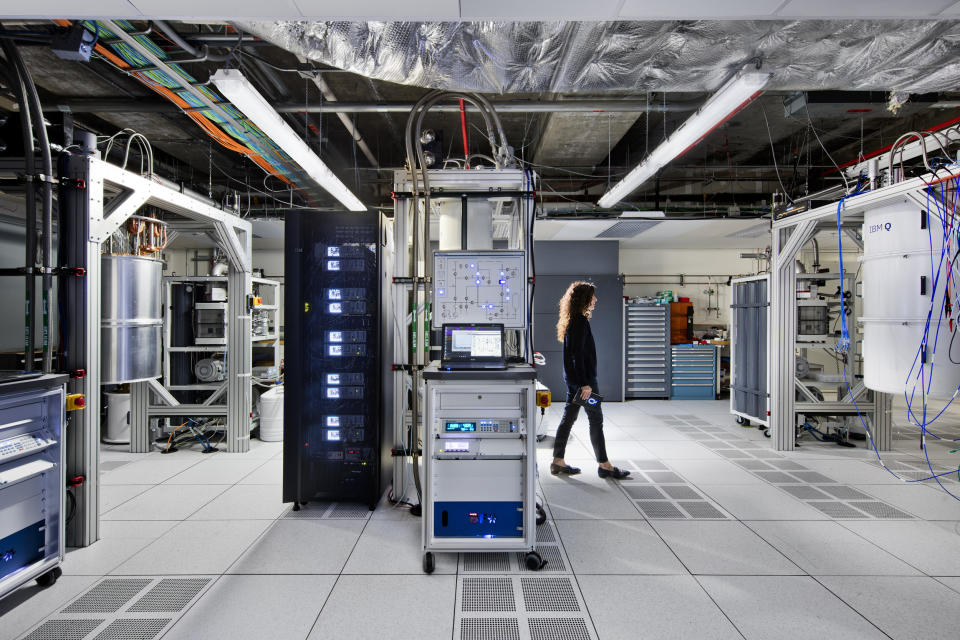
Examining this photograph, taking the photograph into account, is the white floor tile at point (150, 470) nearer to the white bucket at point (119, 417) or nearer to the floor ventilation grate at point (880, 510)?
the white bucket at point (119, 417)

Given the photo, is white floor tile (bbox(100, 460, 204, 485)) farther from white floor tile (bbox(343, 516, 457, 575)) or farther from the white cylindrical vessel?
the white cylindrical vessel

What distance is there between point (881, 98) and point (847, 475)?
3040 mm

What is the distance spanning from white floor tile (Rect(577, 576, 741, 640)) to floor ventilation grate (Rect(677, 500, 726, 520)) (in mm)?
830

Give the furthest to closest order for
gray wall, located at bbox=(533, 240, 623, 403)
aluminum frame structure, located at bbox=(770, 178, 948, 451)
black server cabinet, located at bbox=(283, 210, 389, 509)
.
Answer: gray wall, located at bbox=(533, 240, 623, 403) → aluminum frame structure, located at bbox=(770, 178, 948, 451) → black server cabinet, located at bbox=(283, 210, 389, 509)

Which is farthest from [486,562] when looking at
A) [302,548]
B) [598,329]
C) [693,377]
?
[693,377]

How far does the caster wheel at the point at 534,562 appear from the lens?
88.7 inches

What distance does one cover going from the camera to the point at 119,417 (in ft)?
15.3

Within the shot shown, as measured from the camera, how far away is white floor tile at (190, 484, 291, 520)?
292 cm

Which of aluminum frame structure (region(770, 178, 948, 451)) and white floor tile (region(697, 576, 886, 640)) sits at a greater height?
aluminum frame structure (region(770, 178, 948, 451))

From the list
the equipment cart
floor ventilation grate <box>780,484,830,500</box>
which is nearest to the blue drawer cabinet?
floor ventilation grate <box>780,484,830,500</box>

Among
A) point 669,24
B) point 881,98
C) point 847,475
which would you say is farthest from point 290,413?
point 881,98

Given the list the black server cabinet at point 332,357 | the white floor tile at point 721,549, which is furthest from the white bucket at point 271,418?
the white floor tile at point 721,549

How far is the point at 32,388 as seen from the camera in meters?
2.06

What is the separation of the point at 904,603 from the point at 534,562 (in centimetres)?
166
